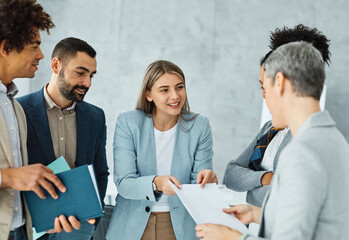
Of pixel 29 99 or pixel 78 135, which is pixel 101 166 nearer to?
pixel 78 135

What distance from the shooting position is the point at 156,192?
81.7 inches

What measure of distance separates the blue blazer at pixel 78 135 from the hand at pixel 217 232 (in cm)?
99

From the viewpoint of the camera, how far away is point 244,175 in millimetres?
1963

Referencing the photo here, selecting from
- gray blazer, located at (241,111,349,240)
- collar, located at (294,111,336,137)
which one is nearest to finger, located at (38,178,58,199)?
gray blazer, located at (241,111,349,240)

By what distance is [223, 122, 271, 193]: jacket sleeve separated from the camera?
6.21ft

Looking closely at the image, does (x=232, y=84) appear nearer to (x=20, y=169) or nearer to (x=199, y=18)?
(x=199, y=18)

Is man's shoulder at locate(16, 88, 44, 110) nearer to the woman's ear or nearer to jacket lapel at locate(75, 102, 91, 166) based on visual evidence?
jacket lapel at locate(75, 102, 91, 166)

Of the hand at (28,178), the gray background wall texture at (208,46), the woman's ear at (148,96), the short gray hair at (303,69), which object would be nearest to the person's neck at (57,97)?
the woman's ear at (148,96)

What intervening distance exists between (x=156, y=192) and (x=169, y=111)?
1.64ft

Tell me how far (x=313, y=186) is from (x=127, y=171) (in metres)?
1.27

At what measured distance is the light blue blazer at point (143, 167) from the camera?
213 centimetres

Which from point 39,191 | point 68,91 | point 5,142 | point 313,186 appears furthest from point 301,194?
point 68,91

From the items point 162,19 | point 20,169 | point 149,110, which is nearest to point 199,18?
point 162,19

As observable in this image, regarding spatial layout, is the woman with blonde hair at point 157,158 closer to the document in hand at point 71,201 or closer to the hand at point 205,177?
the hand at point 205,177
